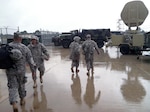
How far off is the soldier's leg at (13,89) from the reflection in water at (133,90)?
283cm

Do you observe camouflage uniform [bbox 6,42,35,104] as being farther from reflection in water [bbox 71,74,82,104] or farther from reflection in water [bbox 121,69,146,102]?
reflection in water [bbox 121,69,146,102]

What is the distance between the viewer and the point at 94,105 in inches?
255

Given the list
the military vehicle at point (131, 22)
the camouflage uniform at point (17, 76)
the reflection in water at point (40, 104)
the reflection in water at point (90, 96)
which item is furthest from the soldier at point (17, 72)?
the military vehicle at point (131, 22)

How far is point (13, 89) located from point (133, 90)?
3777 mm

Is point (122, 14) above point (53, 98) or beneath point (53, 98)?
above

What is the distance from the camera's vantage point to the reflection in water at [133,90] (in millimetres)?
7088

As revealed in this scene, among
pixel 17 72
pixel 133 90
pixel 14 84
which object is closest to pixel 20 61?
pixel 17 72

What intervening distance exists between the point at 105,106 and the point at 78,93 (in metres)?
1.50

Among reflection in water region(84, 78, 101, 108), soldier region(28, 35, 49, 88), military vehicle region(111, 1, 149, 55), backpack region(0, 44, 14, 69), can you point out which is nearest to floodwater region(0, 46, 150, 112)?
reflection in water region(84, 78, 101, 108)

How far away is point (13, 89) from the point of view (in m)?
5.84

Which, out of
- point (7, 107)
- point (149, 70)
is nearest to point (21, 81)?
point (7, 107)

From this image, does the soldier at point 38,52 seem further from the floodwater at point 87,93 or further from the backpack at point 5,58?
the backpack at point 5,58

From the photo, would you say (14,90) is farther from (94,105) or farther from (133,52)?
(133,52)

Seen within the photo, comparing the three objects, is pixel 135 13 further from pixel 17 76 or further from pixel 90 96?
pixel 17 76
